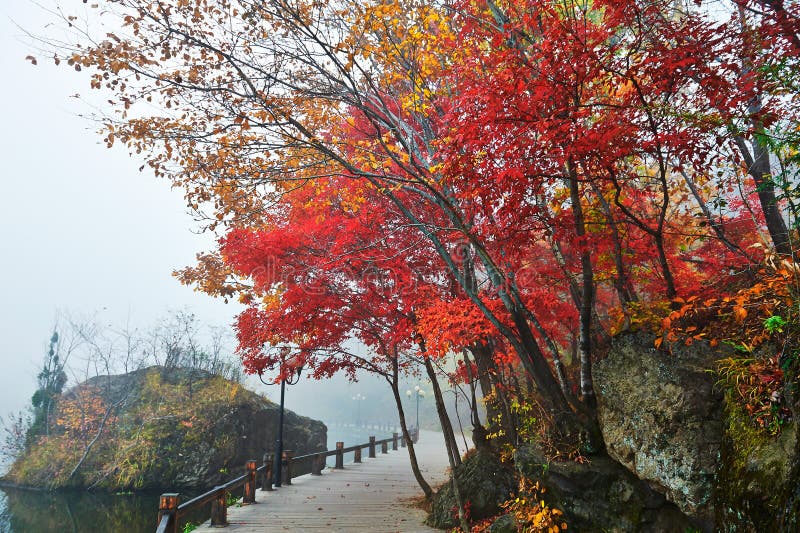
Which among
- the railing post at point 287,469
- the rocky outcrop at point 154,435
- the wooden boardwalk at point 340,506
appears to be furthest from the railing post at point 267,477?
the rocky outcrop at point 154,435

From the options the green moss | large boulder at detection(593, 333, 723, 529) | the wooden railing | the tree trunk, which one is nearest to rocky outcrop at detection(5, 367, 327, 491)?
the wooden railing

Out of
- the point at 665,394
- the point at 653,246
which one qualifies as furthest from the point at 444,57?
the point at 665,394

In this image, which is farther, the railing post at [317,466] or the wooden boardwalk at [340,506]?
the railing post at [317,466]

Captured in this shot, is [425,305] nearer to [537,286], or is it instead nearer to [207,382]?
[537,286]

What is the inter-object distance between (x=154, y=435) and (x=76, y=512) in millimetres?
3684

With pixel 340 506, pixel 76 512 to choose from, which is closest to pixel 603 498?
Answer: pixel 340 506

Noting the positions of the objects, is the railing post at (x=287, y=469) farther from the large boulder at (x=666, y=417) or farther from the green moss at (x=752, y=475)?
the green moss at (x=752, y=475)

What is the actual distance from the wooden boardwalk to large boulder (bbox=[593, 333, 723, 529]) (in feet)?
16.2

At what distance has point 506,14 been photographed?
265 inches

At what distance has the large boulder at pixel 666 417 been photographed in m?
4.39

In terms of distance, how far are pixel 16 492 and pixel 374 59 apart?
25019 millimetres

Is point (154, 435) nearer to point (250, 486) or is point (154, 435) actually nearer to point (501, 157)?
point (250, 486)

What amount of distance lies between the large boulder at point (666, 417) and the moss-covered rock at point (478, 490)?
12.2 ft

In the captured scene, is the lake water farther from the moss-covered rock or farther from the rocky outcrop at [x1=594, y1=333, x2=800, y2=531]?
the rocky outcrop at [x1=594, y1=333, x2=800, y2=531]
